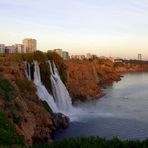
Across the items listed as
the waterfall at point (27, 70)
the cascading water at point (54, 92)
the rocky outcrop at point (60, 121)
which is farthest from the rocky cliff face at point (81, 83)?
the rocky outcrop at point (60, 121)

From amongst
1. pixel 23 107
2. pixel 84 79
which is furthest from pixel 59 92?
pixel 84 79

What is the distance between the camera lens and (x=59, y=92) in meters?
38.3

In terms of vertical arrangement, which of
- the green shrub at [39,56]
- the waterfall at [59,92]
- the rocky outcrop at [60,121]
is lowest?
the rocky outcrop at [60,121]

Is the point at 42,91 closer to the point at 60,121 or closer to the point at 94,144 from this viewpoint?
the point at 60,121

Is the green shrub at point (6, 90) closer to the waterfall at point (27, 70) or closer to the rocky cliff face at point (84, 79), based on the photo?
the waterfall at point (27, 70)

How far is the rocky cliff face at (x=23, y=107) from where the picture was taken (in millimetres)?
22953

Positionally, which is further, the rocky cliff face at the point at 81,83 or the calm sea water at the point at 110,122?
the rocky cliff face at the point at 81,83

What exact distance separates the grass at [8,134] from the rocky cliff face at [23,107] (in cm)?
128

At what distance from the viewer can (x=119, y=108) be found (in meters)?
40.2

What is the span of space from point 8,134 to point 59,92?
21.2 meters

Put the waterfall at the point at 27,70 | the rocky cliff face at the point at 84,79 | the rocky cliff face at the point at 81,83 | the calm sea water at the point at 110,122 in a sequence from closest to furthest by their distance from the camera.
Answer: the calm sea water at the point at 110,122 < the waterfall at the point at 27,70 < the rocky cliff face at the point at 81,83 < the rocky cliff face at the point at 84,79

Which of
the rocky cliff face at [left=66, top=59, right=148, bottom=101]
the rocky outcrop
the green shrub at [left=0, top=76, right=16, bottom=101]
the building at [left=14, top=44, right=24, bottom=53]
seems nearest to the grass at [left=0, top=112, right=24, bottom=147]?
the green shrub at [left=0, top=76, right=16, bottom=101]

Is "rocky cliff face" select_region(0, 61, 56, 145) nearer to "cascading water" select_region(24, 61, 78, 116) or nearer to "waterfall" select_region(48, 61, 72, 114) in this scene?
"cascading water" select_region(24, 61, 78, 116)

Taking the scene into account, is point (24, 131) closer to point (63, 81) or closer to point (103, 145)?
point (103, 145)
